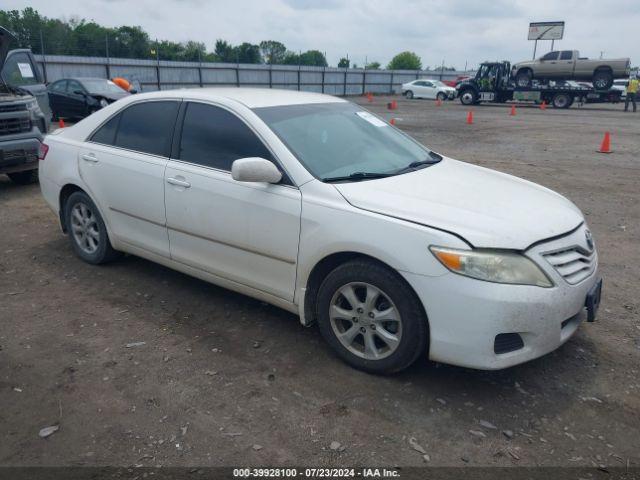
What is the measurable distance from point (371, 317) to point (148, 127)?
8.23 feet

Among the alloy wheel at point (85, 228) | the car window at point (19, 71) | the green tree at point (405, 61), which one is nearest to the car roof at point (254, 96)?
the alloy wheel at point (85, 228)

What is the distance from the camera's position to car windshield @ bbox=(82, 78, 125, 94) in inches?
665

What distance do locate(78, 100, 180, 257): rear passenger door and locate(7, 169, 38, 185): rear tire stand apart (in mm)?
4705

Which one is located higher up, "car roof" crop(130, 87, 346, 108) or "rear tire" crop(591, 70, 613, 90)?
"rear tire" crop(591, 70, 613, 90)

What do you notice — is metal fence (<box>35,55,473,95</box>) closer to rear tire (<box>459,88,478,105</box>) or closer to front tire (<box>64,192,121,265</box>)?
rear tire (<box>459,88,478,105</box>)

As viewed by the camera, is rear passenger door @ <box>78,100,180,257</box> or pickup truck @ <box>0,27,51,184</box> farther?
pickup truck @ <box>0,27,51,184</box>

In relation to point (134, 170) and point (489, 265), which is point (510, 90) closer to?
point (134, 170)

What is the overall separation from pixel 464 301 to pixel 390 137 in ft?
6.21

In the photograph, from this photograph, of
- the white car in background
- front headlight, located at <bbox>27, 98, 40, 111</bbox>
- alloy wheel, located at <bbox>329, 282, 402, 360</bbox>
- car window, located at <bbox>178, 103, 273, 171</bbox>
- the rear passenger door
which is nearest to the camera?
alloy wheel, located at <bbox>329, 282, 402, 360</bbox>

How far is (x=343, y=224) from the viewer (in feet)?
10.3

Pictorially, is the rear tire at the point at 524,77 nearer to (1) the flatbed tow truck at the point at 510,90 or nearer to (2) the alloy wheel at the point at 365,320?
(1) the flatbed tow truck at the point at 510,90

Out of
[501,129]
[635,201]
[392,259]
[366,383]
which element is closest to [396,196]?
[392,259]

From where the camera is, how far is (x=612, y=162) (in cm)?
1147

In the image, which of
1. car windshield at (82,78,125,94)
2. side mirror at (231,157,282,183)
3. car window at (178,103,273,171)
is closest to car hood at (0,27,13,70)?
car window at (178,103,273,171)
